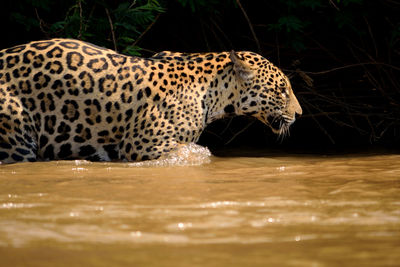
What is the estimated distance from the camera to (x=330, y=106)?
7.89m

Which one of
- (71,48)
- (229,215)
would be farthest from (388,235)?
(71,48)

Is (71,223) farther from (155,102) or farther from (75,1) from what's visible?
(75,1)

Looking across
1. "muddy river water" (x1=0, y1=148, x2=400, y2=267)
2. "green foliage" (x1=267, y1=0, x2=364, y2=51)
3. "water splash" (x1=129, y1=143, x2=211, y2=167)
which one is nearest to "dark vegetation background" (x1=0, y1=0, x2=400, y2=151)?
"green foliage" (x1=267, y1=0, x2=364, y2=51)

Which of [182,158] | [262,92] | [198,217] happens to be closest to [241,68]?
Result: [262,92]

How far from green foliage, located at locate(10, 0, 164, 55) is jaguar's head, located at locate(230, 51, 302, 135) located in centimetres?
123

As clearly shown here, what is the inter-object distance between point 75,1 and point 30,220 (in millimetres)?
4538

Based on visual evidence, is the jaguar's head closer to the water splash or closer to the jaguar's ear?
the jaguar's ear

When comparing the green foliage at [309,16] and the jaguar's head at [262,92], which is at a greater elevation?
the green foliage at [309,16]

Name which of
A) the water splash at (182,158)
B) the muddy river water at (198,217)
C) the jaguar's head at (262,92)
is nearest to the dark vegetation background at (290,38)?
the jaguar's head at (262,92)

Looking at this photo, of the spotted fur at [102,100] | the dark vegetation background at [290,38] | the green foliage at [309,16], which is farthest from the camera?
the dark vegetation background at [290,38]

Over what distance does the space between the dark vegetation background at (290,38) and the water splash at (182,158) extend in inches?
68.0

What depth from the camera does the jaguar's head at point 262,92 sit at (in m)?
6.00

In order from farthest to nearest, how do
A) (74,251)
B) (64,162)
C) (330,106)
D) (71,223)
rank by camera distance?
(330,106) → (64,162) → (71,223) → (74,251)

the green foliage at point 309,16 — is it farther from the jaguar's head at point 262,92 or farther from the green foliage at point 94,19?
the green foliage at point 94,19
